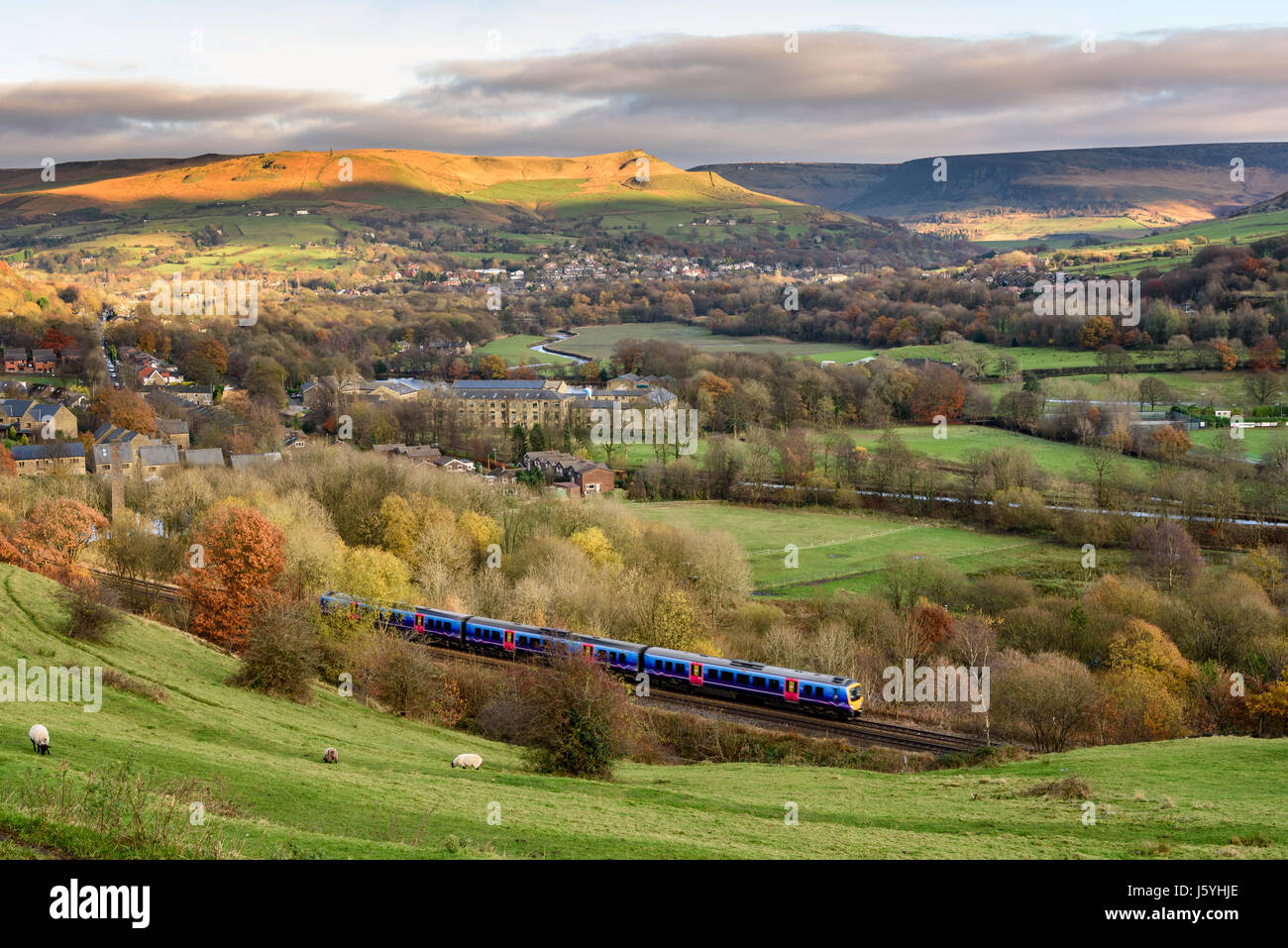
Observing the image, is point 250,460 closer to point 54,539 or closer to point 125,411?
point 125,411

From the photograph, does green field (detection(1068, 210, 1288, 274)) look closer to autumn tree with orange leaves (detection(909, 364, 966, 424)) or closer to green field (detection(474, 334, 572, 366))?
autumn tree with orange leaves (detection(909, 364, 966, 424))

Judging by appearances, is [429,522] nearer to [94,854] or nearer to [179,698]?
[179,698]

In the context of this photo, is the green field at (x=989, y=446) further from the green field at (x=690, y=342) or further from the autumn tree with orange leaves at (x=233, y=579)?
the autumn tree with orange leaves at (x=233, y=579)

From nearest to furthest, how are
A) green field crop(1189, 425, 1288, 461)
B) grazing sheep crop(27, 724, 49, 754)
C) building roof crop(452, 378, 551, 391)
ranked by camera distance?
grazing sheep crop(27, 724, 49, 754), green field crop(1189, 425, 1288, 461), building roof crop(452, 378, 551, 391)

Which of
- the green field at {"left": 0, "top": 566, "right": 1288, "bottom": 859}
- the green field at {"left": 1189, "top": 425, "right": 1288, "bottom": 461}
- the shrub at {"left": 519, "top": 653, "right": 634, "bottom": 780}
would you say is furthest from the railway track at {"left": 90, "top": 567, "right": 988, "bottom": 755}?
the green field at {"left": 1189, "top": 425, "right": 1288, "bottom": 461}

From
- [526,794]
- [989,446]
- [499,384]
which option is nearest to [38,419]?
[499,384]
